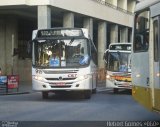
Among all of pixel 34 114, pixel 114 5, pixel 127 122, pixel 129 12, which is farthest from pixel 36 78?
pixel 129 12

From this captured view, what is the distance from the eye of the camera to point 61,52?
77.1 feet

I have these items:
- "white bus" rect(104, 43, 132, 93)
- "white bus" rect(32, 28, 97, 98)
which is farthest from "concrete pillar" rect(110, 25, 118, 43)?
"white bus" rect(32, 28, 97, 98)

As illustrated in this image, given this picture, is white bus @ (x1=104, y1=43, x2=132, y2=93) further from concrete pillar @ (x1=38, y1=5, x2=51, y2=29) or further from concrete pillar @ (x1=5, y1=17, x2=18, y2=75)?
concrete pillar @ (x1=5, y1=17, x2=18, y2=75)

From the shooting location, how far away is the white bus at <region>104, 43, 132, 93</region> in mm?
29016

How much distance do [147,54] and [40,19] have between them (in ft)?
85.2

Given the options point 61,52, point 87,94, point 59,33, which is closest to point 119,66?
point 87,94

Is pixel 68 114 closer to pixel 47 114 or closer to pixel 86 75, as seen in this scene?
pixel 47 114

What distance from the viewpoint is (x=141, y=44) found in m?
14.4

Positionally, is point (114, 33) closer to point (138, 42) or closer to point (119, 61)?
point (119, 61)

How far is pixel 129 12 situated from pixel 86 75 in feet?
136

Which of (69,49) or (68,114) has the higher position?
(69,49)

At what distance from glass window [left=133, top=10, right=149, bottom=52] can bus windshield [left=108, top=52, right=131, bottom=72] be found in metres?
14.1

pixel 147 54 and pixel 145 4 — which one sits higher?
pixel 145 4

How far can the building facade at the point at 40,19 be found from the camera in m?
39.3
